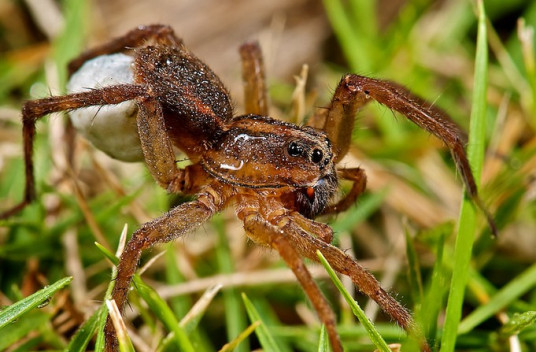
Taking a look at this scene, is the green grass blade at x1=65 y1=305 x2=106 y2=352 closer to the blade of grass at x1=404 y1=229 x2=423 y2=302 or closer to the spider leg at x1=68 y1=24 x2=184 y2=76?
the blade of grass at x1=404 y1=229 x2=423 y2=302

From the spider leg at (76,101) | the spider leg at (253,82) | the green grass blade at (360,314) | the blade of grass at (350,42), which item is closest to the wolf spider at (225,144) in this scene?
the spider leg at (76,101)

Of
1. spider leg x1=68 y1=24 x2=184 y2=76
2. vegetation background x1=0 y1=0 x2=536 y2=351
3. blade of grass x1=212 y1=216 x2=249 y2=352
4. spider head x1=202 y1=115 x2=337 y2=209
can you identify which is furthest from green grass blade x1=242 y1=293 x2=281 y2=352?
spider leg x1=68 y1=24 x2=184 y2=76

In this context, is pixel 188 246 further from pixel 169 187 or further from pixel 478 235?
pixel 478 235

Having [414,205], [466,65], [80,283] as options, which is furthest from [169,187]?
[466,65]

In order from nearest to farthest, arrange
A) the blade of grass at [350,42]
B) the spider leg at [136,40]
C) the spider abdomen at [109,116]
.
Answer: the spider abdomen at [109,116]
the spider leg at [136,40]
the blade of grass at [350,42]

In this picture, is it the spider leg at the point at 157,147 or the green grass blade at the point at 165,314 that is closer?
the green grass blade at the point at 165,314

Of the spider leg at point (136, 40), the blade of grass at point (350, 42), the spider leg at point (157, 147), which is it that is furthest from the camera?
the blade of grass at point (350, 42)

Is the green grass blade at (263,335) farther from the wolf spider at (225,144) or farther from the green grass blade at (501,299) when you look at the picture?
the green grass blade at (501,299)
